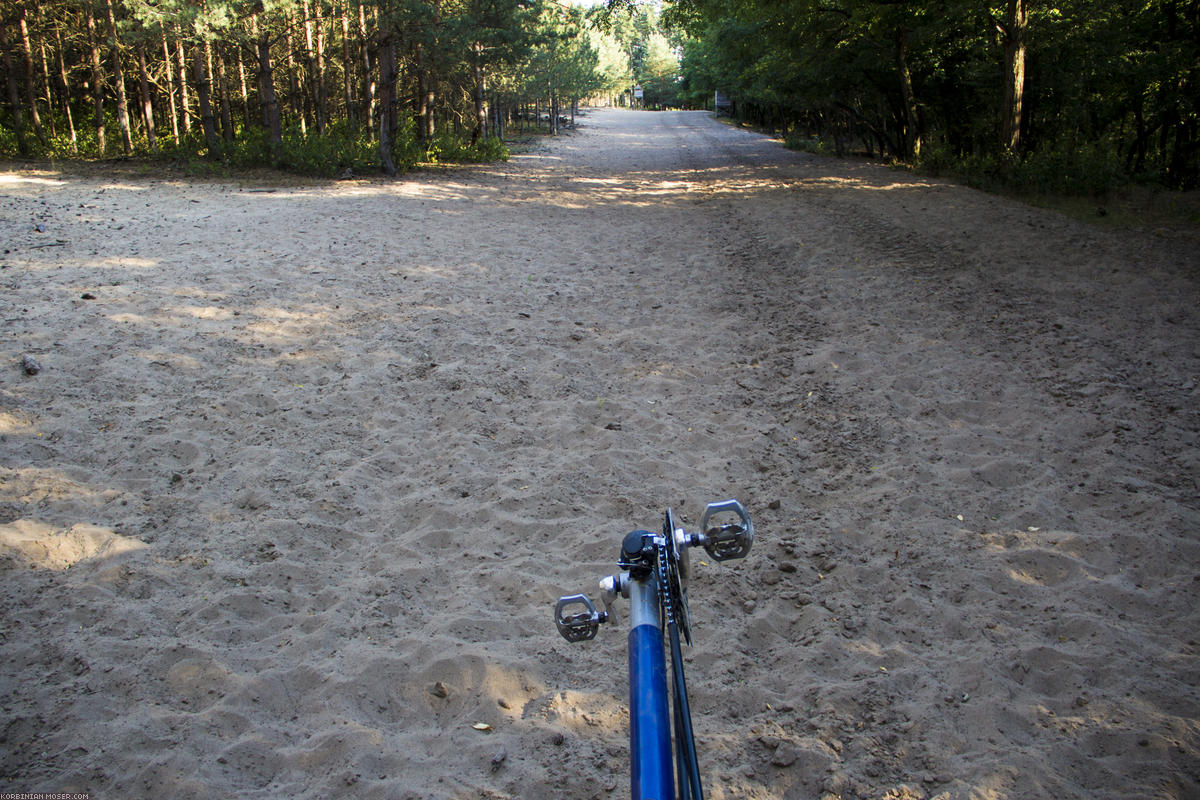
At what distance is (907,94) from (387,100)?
1192cm

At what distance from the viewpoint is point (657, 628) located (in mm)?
1388

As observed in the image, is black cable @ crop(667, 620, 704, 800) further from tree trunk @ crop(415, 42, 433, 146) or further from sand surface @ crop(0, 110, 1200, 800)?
tree trunk @ crop(415, 42, 433, 146)

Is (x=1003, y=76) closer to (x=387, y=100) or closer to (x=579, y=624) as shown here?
(x=387, y=100)

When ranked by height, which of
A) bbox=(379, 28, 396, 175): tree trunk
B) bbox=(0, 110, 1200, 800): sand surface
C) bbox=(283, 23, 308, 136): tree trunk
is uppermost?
bbox=(283, 23, 308, 136): tree trunk

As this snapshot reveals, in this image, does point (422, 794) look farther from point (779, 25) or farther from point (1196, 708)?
point (779, 25)

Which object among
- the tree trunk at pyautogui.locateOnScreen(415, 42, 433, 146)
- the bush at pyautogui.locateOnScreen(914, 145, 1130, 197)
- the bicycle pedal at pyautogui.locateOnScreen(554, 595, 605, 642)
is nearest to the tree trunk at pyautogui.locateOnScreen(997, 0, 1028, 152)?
the bush at pyautogui.locateOnScreen(914, 145, 1130, 197)

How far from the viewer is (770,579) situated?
3.72 meters

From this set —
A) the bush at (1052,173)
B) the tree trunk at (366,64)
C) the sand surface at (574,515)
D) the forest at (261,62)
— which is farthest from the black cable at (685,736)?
the tree trunk at (366,64)

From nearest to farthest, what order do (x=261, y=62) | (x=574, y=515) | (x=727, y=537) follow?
(x=727, y=537), (x=574, y=515), (x=261, y=62)

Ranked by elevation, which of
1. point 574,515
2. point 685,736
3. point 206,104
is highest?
point 206,104

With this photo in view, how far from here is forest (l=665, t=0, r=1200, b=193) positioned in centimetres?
1271

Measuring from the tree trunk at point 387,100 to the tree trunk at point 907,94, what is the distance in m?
11.3

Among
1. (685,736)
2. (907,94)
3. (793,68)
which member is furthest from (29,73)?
(685,736)

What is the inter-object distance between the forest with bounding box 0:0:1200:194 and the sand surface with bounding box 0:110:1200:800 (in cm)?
682
